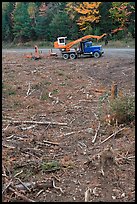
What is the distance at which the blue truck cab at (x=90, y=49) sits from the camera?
2517 centimetres

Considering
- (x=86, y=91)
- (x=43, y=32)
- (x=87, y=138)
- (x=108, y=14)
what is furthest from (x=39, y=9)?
(x=87, y=138)

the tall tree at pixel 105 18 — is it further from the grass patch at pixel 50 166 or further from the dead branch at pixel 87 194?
the dead branch at pixel 87 194

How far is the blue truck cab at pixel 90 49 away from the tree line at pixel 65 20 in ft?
34.5

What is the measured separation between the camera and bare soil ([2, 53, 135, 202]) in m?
6.92

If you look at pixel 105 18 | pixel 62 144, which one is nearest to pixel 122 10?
pixel 105 18

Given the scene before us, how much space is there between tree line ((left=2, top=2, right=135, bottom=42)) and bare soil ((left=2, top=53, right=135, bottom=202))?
18.9 metres

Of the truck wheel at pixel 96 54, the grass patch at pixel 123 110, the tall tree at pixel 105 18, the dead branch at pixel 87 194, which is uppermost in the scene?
the tall tree at pixel 105 18

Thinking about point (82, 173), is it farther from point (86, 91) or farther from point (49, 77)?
point (49, 77)

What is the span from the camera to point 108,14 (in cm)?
3619

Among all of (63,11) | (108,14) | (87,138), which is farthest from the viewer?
(63,11)

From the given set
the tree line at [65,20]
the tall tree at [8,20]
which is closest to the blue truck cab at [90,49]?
the tree line at [65,20]

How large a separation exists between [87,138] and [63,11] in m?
30.7

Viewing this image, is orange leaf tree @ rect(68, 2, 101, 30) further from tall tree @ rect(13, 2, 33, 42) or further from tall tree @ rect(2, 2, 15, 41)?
tall tree @ rect(2, 2, 15, 41)

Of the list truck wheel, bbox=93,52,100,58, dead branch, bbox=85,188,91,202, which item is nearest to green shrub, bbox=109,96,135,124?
dead branch, bbox=85,188,91,202
